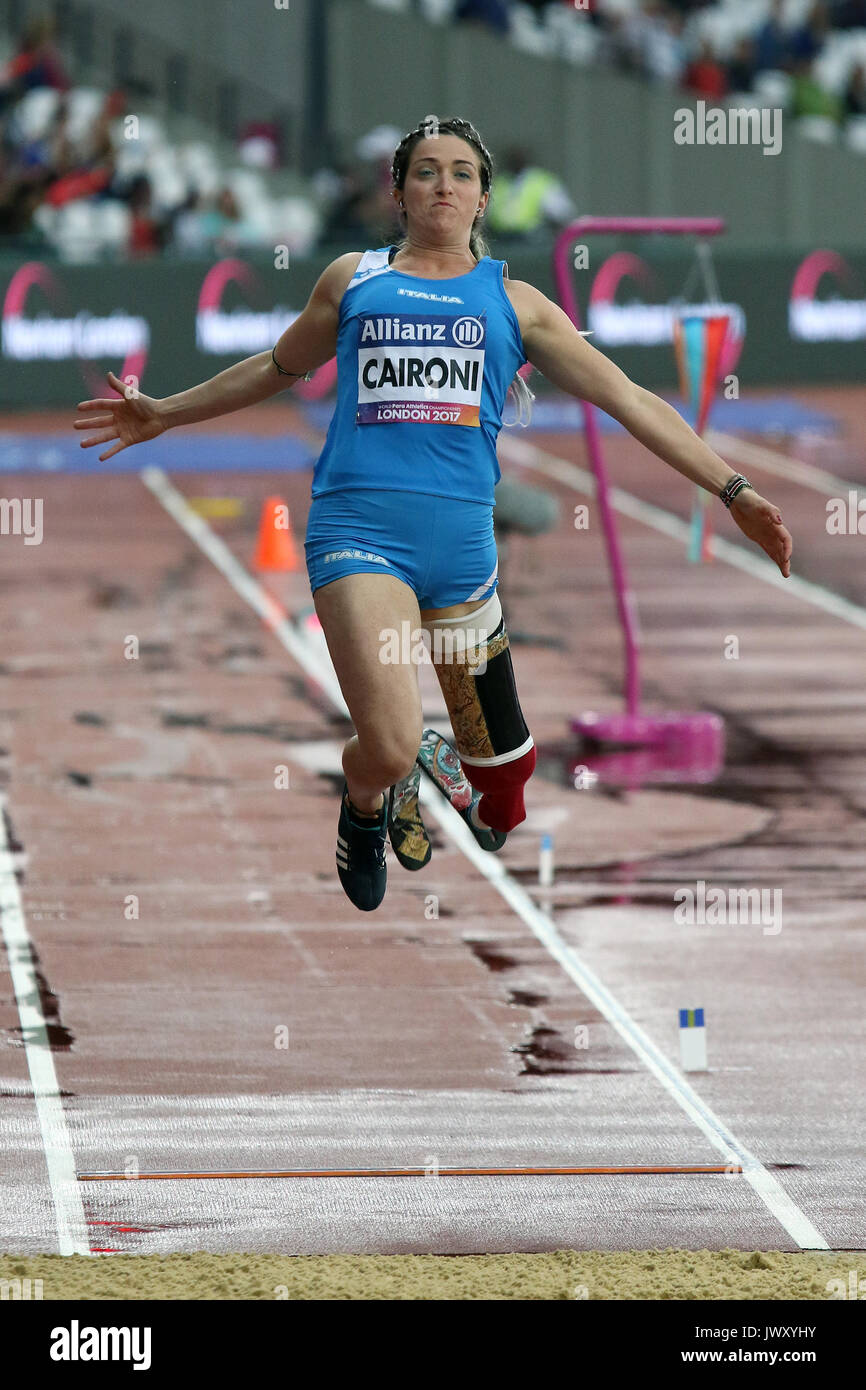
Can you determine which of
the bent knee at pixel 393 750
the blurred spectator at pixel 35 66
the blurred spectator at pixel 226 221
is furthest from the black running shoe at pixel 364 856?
the blurred spectator at pixel 35 66

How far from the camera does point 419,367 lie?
6684 mm

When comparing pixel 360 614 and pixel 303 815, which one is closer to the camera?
pixel 360 614

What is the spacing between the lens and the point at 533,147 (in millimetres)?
36094

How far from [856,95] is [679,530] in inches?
686

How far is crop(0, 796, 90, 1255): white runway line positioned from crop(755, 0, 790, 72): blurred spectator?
93.9ft

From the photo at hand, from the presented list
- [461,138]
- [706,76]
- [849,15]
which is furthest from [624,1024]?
[849,15]

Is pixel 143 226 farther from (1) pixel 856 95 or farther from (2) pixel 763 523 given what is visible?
(2) pixel 763 523

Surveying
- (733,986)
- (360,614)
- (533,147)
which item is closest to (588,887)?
(733,986)

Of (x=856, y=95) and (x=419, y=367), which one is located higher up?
(x=856, y=95)

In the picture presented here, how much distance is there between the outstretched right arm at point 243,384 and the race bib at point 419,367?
0.22 meters

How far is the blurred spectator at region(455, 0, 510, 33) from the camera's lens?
36.4 meters

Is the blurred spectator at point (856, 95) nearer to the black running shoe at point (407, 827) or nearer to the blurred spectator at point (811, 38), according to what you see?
the blurred spectator at point (811, 38)

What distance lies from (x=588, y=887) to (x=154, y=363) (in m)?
19.0
